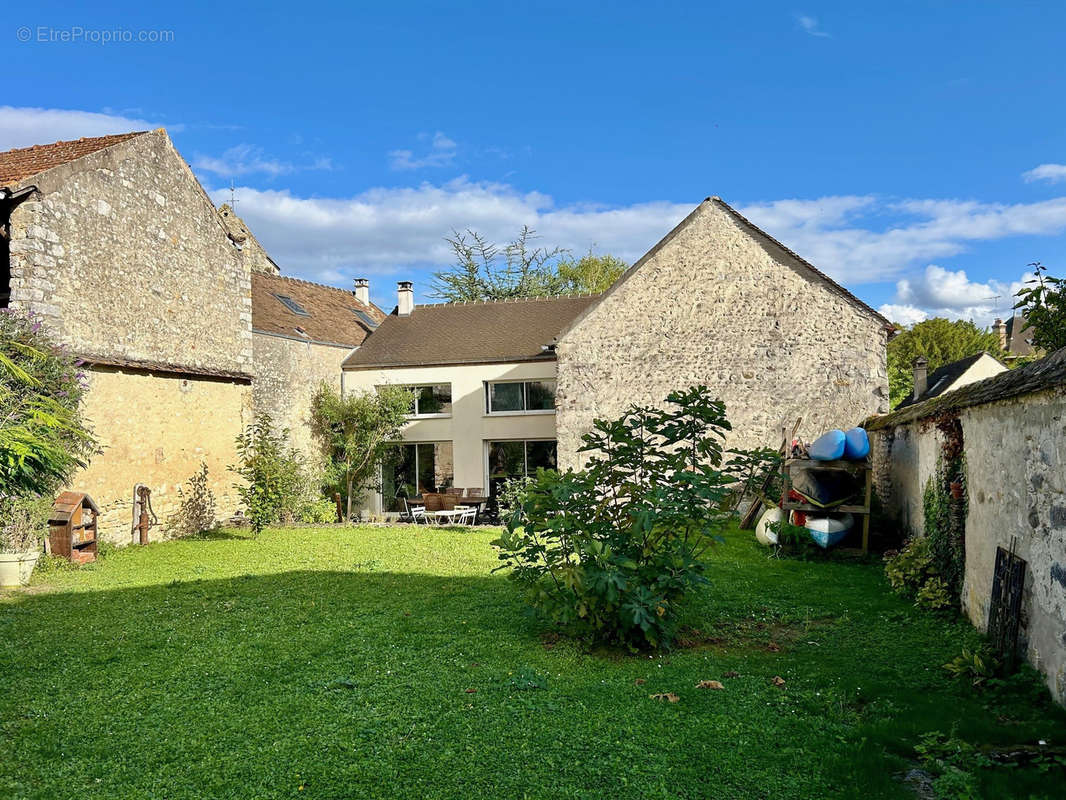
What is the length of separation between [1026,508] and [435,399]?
1841 centimetres

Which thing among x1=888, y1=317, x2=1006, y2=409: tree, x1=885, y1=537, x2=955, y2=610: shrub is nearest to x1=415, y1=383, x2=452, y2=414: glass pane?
x1=885, y1=537, x2=955, y2=610: shrub

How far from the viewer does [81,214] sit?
43.7 feet

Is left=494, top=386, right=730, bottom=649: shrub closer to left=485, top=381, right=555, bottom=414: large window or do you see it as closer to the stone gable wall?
the stone gable wall

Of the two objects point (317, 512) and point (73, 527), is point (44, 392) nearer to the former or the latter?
point (73, 527)

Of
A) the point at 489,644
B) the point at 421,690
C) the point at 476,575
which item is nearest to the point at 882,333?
the point at 476,575

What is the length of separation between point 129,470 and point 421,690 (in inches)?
437

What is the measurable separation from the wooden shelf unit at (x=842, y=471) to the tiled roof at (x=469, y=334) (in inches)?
385

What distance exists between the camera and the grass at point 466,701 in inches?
171

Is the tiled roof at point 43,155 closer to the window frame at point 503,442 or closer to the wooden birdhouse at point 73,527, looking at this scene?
the wooden birdhouse at point 73,527

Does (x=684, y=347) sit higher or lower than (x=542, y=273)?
lower

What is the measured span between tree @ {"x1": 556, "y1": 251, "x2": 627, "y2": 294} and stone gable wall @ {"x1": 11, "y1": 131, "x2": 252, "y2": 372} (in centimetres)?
2732

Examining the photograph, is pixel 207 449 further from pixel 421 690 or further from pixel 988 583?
pixel 988 583

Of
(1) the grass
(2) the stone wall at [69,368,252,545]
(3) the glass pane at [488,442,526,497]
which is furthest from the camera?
(3) the glass pane at [488,442,526,497]

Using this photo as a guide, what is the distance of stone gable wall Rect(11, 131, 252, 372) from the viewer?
1258 centimetres
